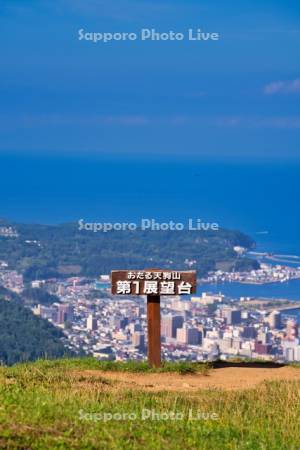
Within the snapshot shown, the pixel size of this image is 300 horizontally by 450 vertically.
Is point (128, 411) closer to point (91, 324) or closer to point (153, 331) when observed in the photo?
point (153, 331)

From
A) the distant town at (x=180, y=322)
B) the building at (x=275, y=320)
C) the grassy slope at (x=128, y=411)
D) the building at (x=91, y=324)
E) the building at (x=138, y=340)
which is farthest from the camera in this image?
the building at (x=275, y=320)

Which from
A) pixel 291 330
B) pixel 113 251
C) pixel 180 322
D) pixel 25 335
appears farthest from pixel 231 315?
pixel 113 251

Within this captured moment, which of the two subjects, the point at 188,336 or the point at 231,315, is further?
the point at 231,315

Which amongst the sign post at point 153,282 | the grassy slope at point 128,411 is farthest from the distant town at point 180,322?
the grassy slope at point 128,411

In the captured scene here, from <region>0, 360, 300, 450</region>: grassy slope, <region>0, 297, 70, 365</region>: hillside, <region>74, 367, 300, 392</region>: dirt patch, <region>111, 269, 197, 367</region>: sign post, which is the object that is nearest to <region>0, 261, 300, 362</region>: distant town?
<region>0, 297, 70, 365</region>: hillside

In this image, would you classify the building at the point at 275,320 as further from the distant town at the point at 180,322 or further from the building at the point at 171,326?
the building at the point at 171,326
